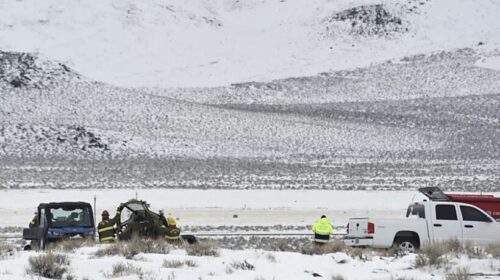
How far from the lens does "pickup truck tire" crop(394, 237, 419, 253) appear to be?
18.9 m

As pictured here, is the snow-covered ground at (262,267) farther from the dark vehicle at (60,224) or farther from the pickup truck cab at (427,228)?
the pickup truck cab at (427,228)

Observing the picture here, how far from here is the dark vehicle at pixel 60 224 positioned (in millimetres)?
18859

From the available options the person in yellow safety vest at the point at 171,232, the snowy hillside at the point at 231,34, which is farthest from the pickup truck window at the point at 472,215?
the snowy hillside at the point at 231,34

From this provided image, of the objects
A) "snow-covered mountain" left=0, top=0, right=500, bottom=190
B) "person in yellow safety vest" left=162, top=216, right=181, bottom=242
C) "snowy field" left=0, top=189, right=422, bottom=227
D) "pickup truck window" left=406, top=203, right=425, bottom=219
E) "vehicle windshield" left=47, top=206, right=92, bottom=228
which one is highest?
"snow-covered mountain" left=0, top=0, right=500, bottom=190

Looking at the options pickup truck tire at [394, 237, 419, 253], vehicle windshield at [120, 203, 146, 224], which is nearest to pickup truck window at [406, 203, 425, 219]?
pickup truck tire at [394, 237, 419, 253]

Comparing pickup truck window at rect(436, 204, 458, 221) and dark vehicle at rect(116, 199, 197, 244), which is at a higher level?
pickup truck window at rect(436, 204, 458, 221)

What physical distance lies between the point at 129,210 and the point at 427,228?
634 centimetres

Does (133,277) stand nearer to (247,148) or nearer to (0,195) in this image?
(0,195)

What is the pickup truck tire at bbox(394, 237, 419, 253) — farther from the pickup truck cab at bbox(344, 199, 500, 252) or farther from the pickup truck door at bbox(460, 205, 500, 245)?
the pickup truck door at bbox(460, 205, 500, 245)

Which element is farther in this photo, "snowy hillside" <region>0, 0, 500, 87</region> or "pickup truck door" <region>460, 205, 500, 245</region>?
"snowy hillside" <region>0, 0, 500, 87</region>

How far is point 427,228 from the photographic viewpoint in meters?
19.6

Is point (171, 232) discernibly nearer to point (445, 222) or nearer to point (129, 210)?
point (129, 210)

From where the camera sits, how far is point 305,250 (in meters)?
17.3

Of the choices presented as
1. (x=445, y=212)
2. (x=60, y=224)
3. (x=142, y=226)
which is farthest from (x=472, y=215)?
(x=60, y=224)
